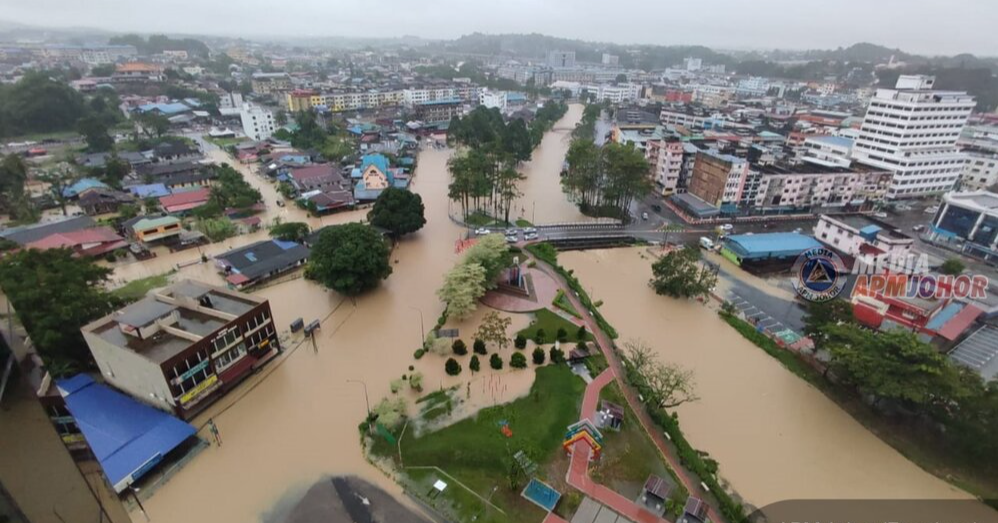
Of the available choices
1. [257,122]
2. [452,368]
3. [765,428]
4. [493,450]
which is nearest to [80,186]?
[257,122]

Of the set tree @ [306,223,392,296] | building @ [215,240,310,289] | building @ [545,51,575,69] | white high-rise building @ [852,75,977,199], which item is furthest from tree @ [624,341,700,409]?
building @ [545,51,575,69]

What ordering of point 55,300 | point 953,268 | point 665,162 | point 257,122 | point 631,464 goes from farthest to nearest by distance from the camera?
point 257,122 → point 665,162 → point 953,268 → point 55,300 → point 631,464

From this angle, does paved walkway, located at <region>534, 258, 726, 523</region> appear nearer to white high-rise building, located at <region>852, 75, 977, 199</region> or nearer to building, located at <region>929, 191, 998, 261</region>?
building, located at <region>929, 191, 998, 261</region>

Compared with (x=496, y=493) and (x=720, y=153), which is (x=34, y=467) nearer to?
(x=496, y=493)

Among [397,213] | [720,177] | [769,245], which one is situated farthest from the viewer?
[720,177]

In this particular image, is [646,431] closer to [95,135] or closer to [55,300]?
[55,300]

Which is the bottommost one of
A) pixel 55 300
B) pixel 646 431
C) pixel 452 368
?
pixel 646 431
